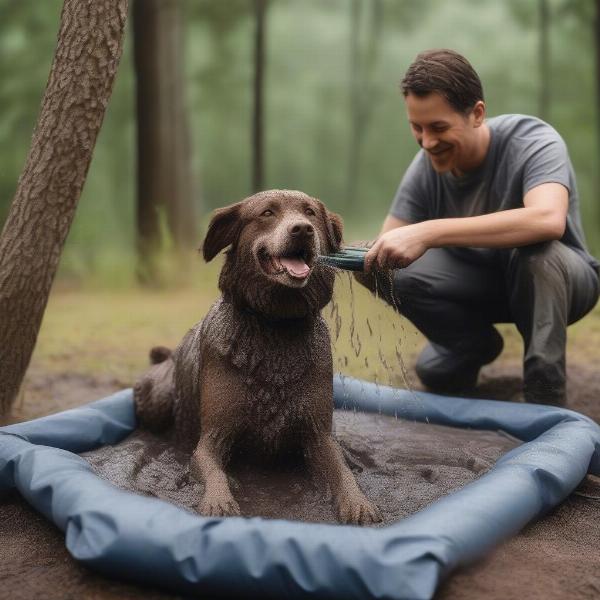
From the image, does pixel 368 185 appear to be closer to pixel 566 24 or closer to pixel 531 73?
pixel 531 73

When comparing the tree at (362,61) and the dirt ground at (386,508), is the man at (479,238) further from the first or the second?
the tree at (362,61)

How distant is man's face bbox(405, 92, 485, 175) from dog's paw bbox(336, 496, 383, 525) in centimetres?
183

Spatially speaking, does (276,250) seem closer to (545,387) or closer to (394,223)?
(394,223)

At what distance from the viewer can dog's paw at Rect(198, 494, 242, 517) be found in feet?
9.20

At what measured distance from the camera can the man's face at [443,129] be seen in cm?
382

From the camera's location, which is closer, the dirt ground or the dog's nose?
the dirt ground

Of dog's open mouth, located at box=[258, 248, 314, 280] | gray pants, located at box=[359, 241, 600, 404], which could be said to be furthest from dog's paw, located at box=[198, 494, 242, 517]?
gray pants, located at box=[359, 241, 600, 404]

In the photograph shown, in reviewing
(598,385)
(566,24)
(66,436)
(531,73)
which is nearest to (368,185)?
(531,73)

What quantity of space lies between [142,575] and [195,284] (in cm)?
711

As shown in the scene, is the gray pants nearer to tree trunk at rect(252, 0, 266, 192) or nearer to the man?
the man

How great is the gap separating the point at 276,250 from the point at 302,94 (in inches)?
882

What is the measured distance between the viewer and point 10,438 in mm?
3324

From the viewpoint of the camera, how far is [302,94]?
24.5 meters

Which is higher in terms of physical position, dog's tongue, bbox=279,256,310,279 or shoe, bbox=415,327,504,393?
dog's tongue, bbox=279,256,310,279
